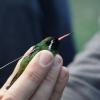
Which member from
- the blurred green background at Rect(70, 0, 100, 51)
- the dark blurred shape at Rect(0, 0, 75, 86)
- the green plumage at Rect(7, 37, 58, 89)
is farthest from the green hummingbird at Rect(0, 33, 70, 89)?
the blurred green background at Rect(70, 0, 100, 51)

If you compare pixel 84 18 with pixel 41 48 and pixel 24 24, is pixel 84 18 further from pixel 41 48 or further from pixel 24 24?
pixel 41 48

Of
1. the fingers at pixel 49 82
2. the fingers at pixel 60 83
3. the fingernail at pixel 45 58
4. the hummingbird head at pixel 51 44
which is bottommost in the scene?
the fingers at pixel 60 83

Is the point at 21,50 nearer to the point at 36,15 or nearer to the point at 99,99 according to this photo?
the point at 36,15

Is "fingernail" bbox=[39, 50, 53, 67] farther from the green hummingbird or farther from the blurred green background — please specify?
the blurred green background

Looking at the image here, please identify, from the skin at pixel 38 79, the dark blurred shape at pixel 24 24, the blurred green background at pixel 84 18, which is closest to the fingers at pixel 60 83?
the skin at pixel 38 79

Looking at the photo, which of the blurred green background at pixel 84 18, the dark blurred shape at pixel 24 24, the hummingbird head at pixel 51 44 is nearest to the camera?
the hummingbird head at pixel 51 44

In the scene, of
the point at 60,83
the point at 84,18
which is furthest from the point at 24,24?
the point at 84,18

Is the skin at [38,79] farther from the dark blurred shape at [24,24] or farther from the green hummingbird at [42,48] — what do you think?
the dark blurred shape at [24,24]
